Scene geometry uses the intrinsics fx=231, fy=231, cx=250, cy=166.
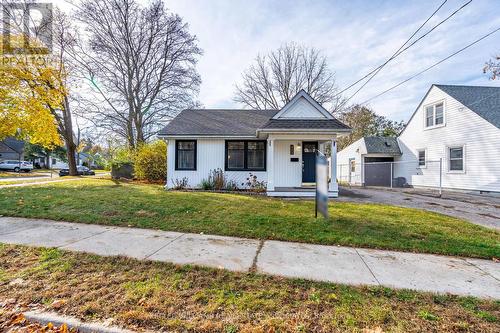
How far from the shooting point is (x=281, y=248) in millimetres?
4332

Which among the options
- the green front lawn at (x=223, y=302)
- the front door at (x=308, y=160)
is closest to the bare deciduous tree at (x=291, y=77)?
the front door at (x=308, y=160)

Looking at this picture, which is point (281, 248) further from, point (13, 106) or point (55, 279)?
point (13, 106)

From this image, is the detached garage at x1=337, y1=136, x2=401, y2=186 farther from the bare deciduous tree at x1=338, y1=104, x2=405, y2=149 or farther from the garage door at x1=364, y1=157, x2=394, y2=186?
the bare deciduous tree at x1=338, y1=104, x2=405, y2=149

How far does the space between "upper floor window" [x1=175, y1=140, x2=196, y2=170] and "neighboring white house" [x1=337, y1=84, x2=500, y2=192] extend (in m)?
12.4

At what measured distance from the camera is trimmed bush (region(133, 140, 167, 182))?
47.7 feet

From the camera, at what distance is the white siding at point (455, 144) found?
1239cm

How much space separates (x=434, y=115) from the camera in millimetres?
15773

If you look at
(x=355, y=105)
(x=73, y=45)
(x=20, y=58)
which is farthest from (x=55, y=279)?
(x=355, y=105)

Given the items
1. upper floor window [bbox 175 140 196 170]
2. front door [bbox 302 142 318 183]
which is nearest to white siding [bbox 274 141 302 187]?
front door [bbox 302 142 318 183]

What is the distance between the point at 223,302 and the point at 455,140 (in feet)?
57.9

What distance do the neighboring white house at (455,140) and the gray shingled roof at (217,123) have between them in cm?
974

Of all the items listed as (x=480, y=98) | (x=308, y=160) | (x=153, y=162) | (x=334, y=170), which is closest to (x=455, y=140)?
(x=480, y=98)

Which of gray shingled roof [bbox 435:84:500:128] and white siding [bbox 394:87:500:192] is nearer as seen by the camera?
white siding [bbox 394:87:500:192]

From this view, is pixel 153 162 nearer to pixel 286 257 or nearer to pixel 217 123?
pixel 217 123
